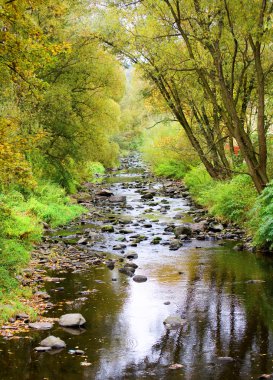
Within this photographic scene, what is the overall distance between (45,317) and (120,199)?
1849 cm

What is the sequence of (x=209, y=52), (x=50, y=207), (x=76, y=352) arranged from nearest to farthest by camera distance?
(x=76, y=352)
(x=209, y=52)
(x=50, y=207)

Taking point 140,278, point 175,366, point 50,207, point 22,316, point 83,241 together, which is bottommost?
point 175,366

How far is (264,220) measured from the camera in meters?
14.4

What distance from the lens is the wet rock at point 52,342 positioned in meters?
8.12

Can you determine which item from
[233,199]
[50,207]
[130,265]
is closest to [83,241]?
[130,265]

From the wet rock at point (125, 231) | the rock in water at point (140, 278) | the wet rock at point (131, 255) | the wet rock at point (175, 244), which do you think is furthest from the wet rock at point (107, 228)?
the rock in water at point (140, 278)

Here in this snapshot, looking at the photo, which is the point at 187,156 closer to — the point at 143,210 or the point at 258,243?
the point at 143,210

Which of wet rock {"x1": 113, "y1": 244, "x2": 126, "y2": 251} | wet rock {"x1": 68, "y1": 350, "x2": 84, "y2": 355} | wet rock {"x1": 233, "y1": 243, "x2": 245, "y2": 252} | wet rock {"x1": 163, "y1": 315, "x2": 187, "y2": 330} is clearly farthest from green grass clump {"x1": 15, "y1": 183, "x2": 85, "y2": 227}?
wet rock {"x1": 68, "y1": 350, "x2": 84, "y2": 355}

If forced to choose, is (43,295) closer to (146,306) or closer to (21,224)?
(146,306)

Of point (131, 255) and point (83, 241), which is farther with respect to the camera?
point (83, 241)

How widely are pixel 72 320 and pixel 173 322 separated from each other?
74.0 inches

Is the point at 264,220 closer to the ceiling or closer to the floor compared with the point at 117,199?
closer to the floor

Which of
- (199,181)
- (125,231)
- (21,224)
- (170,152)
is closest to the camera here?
(21,224)

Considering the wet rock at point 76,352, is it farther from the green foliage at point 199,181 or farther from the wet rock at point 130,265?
the green foliage at point 199,181
